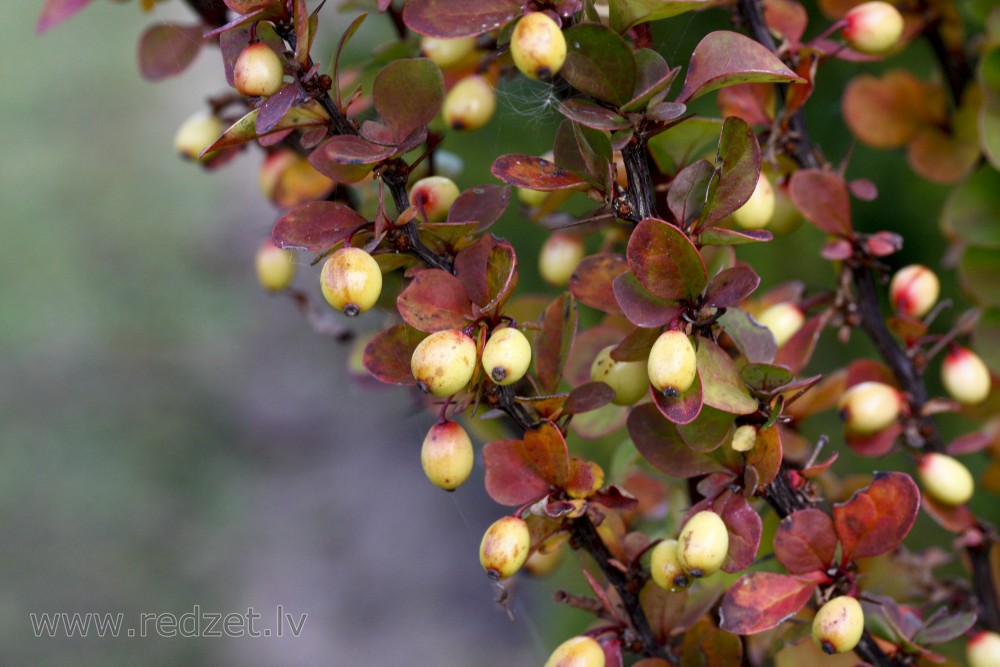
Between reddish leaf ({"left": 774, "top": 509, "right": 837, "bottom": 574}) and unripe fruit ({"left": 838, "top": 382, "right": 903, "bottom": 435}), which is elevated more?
reddish leaf ({"left": 774, "top": 509, "right": 837, "bottom": 574})

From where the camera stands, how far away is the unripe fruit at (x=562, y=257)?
0.56 meters

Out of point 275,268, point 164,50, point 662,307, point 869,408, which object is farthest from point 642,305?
point 164,50

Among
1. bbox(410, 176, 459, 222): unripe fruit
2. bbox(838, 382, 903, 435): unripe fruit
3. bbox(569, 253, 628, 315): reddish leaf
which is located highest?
bbox(410, 176, 459, 222): unripe fruit

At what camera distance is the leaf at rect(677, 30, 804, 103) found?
1.19 feet

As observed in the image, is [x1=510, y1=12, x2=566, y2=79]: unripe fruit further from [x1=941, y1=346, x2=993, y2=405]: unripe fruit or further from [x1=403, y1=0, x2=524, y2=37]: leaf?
[x1=941, y1=346, x2=993, y2=405]: unripe fruit

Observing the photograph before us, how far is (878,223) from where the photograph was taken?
85cm

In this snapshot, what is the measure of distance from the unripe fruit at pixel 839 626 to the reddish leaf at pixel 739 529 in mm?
39

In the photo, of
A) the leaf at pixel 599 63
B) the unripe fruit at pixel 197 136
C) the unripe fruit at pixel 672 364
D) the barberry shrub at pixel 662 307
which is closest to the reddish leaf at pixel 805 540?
the barberry shrub at pixel 662 307

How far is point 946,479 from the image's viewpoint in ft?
1.75

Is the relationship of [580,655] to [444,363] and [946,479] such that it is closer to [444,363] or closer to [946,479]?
[444,363]

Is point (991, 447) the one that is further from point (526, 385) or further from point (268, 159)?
point (268, 159)

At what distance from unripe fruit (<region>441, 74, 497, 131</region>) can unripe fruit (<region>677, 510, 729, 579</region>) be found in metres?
0.29

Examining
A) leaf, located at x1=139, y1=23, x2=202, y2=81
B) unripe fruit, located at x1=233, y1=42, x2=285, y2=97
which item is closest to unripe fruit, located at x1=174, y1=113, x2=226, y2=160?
leaf, located at x1=139, y1=23, x2=202, y2=81

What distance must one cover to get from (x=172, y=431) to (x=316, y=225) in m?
1.80
